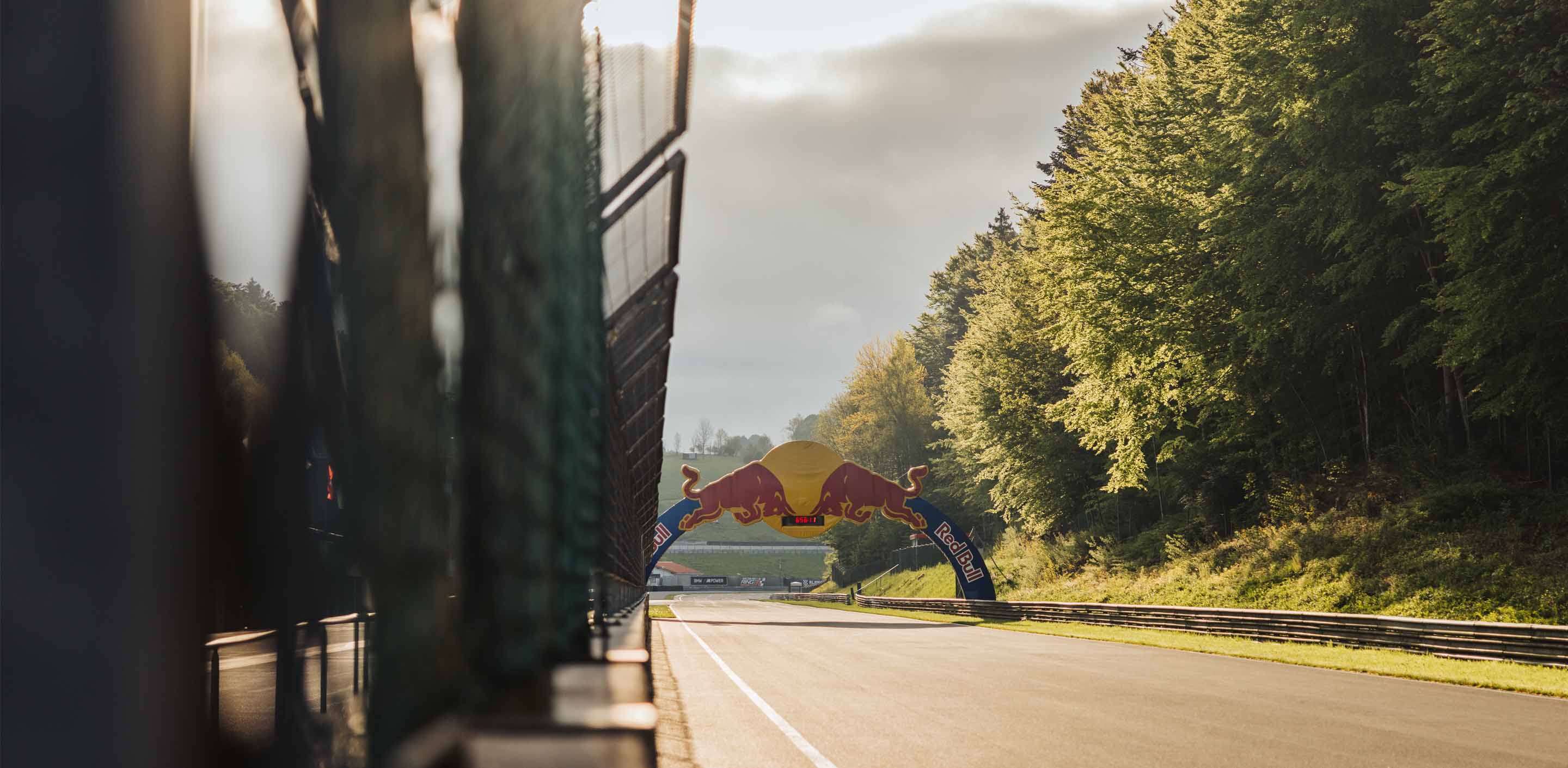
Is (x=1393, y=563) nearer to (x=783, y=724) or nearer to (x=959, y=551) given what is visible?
(x=783, y=724)

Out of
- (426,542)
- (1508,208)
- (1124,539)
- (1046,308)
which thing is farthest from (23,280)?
(1124,539)

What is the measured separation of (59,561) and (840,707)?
11.8m

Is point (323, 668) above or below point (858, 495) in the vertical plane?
A: below

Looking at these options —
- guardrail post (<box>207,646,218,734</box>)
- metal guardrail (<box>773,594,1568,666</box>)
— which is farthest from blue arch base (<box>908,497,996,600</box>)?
guardrail post (<box>207,646,218,734</box>)

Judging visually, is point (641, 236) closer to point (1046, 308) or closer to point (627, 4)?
point (627, 4)

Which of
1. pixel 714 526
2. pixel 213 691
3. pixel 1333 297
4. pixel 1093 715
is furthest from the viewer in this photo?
pixel 714 526

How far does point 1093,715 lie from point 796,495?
37.3 metres

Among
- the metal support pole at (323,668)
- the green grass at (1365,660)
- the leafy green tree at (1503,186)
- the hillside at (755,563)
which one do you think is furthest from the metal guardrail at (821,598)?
the metal support pole at (323,668)

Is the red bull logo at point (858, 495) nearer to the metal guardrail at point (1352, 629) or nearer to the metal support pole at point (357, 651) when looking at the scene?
the metal guardrail at point (1352, 629)

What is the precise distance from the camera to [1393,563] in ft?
80.5

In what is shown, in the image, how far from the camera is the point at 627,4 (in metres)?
4.39

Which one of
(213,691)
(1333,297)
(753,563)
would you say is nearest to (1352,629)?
(1333,297)

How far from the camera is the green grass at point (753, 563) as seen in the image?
148125 mm

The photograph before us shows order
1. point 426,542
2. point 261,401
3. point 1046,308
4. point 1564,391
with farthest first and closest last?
point 1046,308
point 1564,391
point 426,542
point 261,401
